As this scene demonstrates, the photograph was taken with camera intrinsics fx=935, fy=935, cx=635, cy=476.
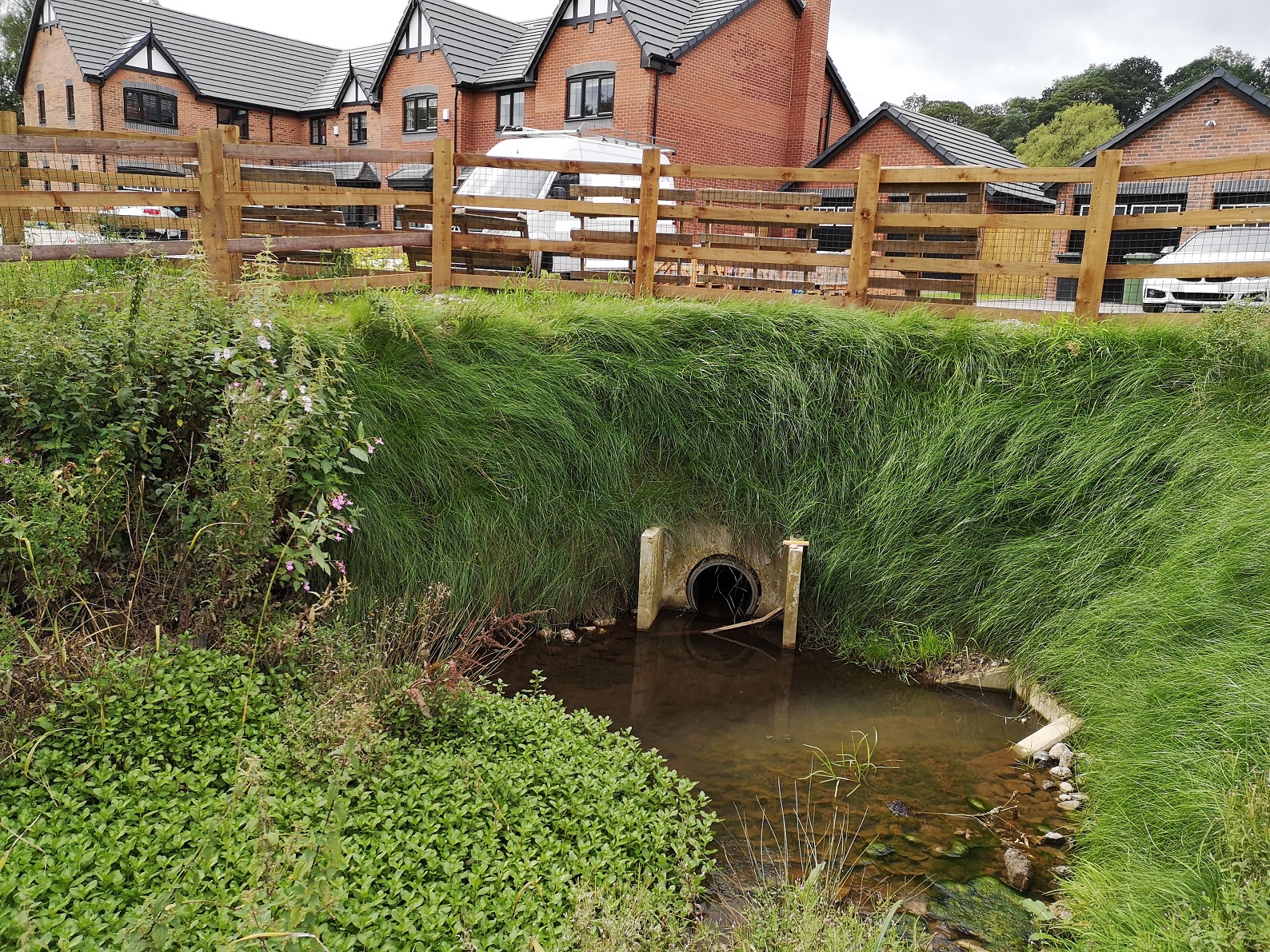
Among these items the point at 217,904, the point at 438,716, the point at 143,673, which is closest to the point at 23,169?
the point at 143,673

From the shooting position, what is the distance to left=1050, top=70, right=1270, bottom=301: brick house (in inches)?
808

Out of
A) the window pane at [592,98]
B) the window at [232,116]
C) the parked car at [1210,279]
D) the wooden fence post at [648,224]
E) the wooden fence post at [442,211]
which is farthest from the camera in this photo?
the window at [232,116]

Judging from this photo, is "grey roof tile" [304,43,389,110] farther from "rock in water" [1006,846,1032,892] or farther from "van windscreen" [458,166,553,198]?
"rock in water" [1006,846,1032,892]

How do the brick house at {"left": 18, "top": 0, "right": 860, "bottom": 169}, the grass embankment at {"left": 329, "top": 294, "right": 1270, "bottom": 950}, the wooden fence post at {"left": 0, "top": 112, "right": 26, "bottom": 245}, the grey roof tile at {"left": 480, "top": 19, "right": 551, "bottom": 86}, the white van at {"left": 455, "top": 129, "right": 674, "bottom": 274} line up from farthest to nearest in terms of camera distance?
1. the grey roof tile at {"left": 480, "top": 19, "right": 551, "bottom": 86}
2. the brick house at {"left": 18, "top": 0, "right": 860, "bottom": 169}
3. the white van at {"left": 455, "top": 129, "right": 674, "bottom": 274}
4. the wooden fence post at {"left": 0, "top": 112, "right": 26, "bottom": 245}
5. the grass embankment at {"left": 329, "top": 294, "right": 1270, "bottom": 950}

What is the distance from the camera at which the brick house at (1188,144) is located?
67.3ft

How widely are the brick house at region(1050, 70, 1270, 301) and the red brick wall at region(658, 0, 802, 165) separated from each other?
873cm

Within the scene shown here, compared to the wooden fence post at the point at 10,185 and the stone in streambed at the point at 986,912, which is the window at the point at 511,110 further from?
the stone in streambed at the point at 986,912

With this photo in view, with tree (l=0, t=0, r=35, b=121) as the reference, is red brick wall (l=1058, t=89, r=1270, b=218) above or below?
below

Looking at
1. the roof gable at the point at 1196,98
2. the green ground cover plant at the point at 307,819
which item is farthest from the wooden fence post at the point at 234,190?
the roof gable at the point at 1196,98

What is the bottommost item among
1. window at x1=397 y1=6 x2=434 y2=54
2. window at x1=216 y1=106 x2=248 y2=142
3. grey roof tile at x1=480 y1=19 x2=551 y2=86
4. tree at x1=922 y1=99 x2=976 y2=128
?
window at x1=216 y1=106 x2=248 y2=142

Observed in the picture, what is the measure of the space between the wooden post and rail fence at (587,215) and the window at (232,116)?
29898mm

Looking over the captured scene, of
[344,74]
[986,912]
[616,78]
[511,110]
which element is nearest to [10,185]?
[986,912]

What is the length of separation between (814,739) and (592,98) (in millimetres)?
24786

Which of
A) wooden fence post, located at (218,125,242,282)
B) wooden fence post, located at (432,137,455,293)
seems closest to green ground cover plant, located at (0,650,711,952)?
wooden fence post, located at (218,125,242,282)
